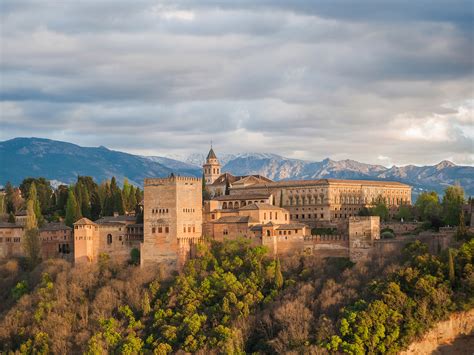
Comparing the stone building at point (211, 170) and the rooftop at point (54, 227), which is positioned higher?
the stone building at point (211, 170)

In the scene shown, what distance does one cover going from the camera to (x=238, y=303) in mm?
53031

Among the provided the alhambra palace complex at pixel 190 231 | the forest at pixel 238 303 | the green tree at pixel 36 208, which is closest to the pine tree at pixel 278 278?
the forest at pixel 238 303

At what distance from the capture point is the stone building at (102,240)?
61000mm

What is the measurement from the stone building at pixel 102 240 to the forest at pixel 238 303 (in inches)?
42.8

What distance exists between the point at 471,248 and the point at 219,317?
→ 15.5 meters

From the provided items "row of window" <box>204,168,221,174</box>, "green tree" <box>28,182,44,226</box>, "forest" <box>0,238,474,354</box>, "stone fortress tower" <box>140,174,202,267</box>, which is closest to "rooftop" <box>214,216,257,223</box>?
"stone fortress tower" <box>140,174,202,267</box>

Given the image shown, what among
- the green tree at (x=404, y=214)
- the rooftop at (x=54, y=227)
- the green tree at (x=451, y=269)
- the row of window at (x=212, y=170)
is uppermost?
the row of window at (x=212, y=170)

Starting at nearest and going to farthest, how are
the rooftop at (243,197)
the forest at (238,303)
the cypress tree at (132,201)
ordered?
the forest at (238,303) < the rooftop at (243,197) < the cypress tree at (132,201)

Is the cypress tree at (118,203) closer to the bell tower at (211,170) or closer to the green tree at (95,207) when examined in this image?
the green tree at (95,207)

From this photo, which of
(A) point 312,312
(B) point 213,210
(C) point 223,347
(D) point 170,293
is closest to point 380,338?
(A) point 312,312

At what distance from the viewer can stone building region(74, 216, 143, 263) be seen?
200ft

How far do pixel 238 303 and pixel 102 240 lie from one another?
43.4 feet

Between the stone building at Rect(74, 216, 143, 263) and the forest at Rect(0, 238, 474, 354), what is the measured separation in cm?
109

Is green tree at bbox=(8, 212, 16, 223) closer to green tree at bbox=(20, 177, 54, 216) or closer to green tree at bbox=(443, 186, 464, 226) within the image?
green tree at bbox=(20, 177, 54, 216)
